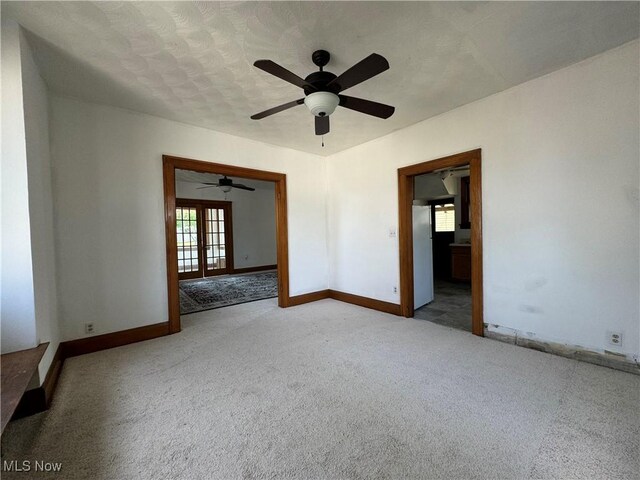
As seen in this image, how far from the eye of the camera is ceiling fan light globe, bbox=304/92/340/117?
2.07m

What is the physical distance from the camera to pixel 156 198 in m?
3.23

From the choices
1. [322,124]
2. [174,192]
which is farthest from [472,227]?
[174,192]

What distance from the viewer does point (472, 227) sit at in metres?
3.09

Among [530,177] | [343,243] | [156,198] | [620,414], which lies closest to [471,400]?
[620,414]

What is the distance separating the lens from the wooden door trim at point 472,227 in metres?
3.01

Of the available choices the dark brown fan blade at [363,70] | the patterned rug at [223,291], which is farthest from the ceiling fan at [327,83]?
the patterned rug at [223,291]

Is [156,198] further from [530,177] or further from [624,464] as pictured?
[624,464]

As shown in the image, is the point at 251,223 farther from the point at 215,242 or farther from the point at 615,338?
the point at 615,338

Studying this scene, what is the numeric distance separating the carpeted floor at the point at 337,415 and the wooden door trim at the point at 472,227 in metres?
0.48

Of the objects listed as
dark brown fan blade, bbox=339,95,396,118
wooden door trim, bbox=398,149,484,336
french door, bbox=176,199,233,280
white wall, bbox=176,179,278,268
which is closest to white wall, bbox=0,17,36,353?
dark brown fan blade, bbox=339,95,396,118

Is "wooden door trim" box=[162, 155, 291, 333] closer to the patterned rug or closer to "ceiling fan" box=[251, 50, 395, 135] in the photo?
the patterned rug

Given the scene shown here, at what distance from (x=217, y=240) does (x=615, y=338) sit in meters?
7.83

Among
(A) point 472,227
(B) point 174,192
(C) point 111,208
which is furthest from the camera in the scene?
(B) point 174,192

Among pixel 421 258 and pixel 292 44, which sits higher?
pixel 292 44
